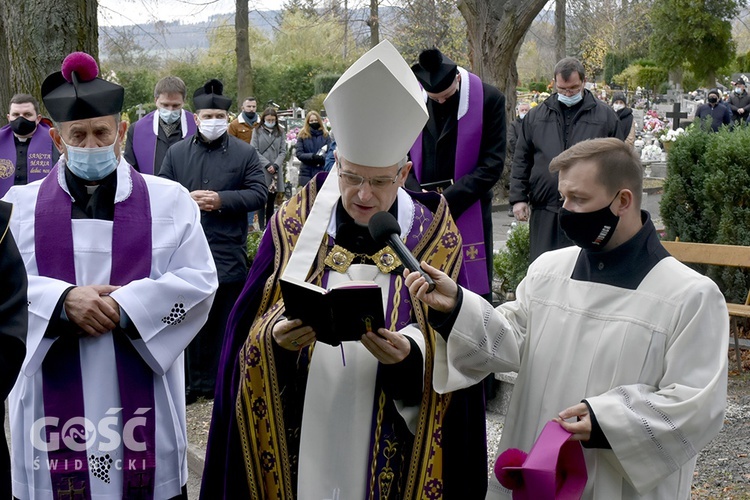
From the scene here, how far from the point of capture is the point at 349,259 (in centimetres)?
332

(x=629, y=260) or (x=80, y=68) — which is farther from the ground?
(x=80, y=68)

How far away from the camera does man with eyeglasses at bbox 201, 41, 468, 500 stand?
3.22 metres

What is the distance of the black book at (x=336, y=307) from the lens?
2.82 meters

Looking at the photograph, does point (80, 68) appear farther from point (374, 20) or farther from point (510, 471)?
point (374, 20)

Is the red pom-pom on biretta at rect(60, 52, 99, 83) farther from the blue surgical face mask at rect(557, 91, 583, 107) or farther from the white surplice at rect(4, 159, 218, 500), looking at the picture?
the blue surgical face mask at rect(557, 91, 583, 107)

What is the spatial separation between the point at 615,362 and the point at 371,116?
1.11 m

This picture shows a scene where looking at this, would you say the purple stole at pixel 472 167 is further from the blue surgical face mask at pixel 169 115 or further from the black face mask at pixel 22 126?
the black face mask at pixel 22 126

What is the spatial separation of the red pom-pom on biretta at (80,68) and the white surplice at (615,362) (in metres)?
1.74

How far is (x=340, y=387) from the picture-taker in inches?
129

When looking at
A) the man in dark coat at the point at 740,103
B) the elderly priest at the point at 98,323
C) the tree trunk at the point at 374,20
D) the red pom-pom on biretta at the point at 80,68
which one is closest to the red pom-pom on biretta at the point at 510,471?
the elderly priest at the point at 98,323

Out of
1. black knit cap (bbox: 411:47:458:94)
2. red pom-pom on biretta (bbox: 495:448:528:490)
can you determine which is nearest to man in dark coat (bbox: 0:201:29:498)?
red pom-pom on biretta (bbox: 495:448:528:490)

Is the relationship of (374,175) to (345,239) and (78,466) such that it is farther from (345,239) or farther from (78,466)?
(78,466)

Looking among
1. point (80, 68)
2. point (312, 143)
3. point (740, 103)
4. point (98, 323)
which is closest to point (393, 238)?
point (98, 323)

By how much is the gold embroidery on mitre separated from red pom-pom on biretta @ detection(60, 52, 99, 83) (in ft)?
4.01
